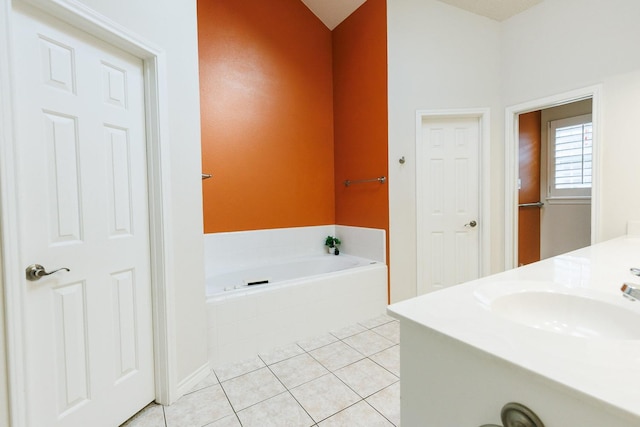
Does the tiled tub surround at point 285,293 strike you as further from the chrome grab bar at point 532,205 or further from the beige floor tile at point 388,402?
the chrome grab bar at point 532,205

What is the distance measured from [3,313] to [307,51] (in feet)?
11.0

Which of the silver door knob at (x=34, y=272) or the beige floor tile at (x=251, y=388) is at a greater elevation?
the silver door knob at (x=34, y=272)

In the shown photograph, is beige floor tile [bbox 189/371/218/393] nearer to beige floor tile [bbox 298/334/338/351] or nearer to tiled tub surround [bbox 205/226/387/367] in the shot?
tiled tub surround [bbox 205/226/387/367]

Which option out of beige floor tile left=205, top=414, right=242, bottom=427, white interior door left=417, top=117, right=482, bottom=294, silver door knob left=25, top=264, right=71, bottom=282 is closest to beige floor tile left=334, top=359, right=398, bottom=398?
beige floor tile left=205, top=414, right=242, bottom=427

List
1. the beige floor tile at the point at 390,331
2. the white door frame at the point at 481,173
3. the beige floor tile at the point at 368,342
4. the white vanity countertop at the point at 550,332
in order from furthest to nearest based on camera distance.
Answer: the white door frame at the point at 481,173
the beige floor tile at the point at 390,331
the beige floor tile at the point at 368,342
the white vanity countertop at the point at 550,332

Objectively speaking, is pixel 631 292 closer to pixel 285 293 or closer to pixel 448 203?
pixel 285 293

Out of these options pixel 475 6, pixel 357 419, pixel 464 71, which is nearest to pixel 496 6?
pixel 475 6

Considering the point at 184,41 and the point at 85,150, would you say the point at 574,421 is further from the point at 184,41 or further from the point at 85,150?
the point at 184,41

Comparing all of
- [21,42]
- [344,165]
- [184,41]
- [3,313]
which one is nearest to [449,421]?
[3,313]

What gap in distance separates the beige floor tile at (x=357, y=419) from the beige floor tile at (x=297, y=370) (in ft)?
Answer: 1.14

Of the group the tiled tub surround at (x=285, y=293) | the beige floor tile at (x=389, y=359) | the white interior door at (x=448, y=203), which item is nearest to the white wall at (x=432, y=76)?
the white interior door at (x=448, y=203)

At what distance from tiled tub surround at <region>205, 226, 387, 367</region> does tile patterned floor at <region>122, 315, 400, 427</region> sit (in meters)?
0.15

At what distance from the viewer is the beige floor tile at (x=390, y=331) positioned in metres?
2.29

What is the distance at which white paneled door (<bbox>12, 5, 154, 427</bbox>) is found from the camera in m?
1.11
